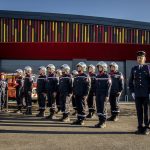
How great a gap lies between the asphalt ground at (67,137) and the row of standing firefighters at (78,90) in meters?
0.74

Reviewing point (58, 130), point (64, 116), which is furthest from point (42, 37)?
point (58, 130)

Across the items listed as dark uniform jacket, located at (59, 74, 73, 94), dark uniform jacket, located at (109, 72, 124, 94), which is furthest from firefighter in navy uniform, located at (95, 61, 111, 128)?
dark uniform jacket, located at (109, 72, 124, 94)

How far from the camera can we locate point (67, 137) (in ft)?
36.4

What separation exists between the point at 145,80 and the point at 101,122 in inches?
81.5

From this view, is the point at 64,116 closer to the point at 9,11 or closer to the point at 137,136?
the point at 137,136

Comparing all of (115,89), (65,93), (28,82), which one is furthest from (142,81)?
(28,82)

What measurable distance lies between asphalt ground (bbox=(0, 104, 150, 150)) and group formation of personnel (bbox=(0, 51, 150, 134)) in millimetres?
635

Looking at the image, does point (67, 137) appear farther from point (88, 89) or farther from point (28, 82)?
point (28, 82)

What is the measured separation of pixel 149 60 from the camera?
3462cm

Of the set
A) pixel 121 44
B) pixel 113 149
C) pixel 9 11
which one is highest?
pixel 9 11

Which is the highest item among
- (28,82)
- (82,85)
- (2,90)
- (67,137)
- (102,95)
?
(28,82)

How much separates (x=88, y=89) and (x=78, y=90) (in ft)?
1.03

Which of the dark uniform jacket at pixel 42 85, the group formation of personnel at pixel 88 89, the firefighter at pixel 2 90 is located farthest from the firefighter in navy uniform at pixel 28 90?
the firefighter at pixel 2 90

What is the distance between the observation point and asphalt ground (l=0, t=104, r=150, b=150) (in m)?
9.81
